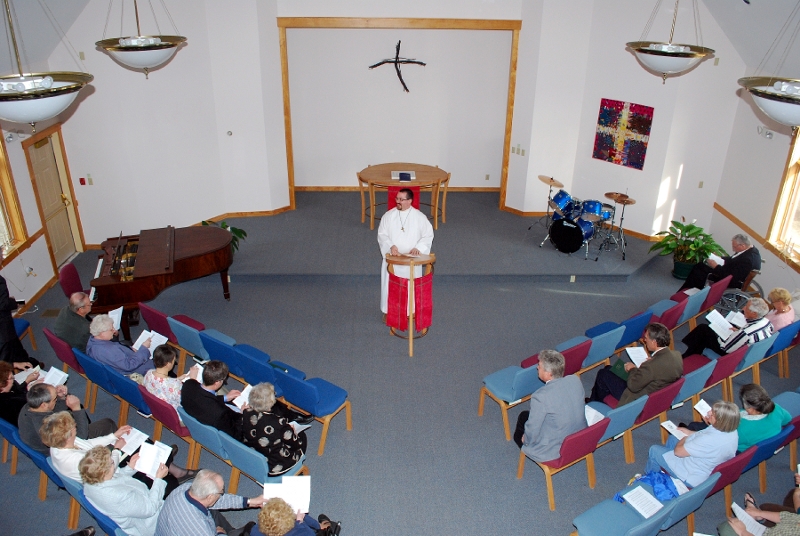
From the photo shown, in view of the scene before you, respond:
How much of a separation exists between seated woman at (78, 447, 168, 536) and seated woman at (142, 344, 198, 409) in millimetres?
807

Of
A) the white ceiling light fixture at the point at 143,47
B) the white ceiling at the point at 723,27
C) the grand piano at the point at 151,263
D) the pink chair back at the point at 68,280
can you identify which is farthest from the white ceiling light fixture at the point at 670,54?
the pink chair back at the point at 68,280

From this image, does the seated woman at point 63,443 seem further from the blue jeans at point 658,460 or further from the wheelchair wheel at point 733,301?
the wheelchair wheel at point 733,301

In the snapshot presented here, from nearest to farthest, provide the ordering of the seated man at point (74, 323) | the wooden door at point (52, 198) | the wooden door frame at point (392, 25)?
the seated man at point (74, 323) → the wooden door at point (52, 198) → the wooden door frame at point (392, 25)

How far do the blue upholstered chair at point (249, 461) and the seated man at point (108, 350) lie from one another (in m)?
1.57

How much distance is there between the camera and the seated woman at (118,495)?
12.7 ft

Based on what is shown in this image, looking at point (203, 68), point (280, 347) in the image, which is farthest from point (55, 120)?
point (280, 347)

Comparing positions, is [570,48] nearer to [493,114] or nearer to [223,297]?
[493,114]

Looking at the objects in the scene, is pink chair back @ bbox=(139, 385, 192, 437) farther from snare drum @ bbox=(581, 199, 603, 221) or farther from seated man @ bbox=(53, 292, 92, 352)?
snare drum @ bbox=(581, 199, 603, 221)

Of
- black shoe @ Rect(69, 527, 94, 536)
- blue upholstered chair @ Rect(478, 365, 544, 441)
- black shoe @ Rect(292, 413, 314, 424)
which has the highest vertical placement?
blue upholstered chair @ Rect(478, 365, 544, 441)

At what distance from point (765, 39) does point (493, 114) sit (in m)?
5.01

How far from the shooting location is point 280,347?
700 cm

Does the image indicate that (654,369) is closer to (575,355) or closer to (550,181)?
(575,355)

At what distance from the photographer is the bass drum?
9.07m

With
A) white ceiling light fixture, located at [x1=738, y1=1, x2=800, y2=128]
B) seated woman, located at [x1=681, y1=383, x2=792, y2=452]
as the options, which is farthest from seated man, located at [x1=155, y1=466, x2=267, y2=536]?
white ceiling light fixture, located at [x1=738, y1=1, x2=800, y2=128]
